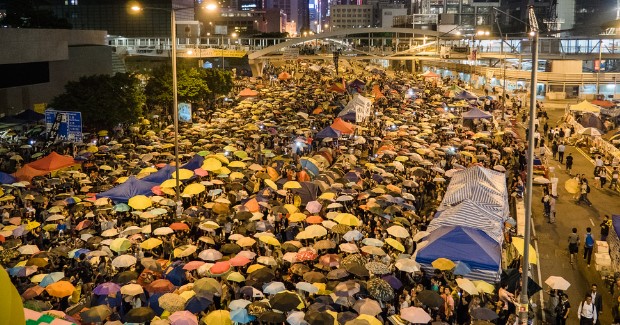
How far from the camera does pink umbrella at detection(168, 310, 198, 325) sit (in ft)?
38.3

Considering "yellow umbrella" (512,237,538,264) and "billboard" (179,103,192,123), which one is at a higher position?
"billboard" (179,103,192,123)

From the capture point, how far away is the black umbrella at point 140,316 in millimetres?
11961

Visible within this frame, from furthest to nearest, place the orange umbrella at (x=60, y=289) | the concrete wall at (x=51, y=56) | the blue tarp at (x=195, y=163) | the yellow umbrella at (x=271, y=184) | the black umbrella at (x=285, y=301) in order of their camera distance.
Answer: the concrete wall at (x=51, y=56) < the blue tarp at (x=195, y=163) < the yellow umbrella at (x=271, y=184) < the orange umbrella at (x=60, y=289) < the black umbrella at (x=285, y=301)

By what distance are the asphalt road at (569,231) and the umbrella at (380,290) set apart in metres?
4.02

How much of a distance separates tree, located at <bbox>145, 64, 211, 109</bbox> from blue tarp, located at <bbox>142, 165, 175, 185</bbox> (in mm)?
22392

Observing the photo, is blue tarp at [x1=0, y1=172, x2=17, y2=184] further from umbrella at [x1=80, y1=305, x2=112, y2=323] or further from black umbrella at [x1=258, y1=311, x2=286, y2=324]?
black umbrella at [x1=258, y1=311, x2=286, y2=324]

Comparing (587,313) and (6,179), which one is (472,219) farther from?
(6,179)

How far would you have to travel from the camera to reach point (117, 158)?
2723 centimetres

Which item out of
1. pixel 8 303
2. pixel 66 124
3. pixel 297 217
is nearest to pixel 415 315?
pixel 297 217

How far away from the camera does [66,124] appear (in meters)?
25.8

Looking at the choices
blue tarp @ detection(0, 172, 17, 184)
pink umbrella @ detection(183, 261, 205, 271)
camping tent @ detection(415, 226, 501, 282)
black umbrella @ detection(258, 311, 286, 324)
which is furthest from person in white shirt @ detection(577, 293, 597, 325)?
blue tarp @ detection(0, 172, 17, 184)

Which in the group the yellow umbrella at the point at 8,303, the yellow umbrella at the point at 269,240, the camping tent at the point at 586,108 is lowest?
the yellow umbrella at the point at 269,240

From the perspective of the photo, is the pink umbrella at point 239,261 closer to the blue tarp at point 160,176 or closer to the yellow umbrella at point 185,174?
the yellow umbrella at point 185,174

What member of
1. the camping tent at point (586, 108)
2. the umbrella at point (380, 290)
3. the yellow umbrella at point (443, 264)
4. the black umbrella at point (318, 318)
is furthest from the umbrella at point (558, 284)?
the camping tent at point (586, 108)
